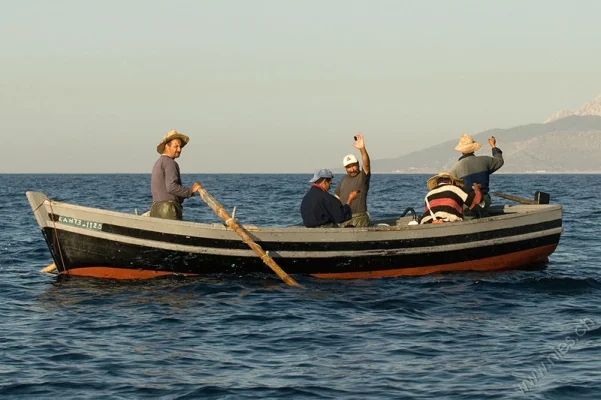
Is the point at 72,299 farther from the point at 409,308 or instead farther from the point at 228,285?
the point at 409,308

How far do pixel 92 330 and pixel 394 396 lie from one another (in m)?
4.43

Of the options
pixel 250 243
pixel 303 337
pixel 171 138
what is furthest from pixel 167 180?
pixel 303 337

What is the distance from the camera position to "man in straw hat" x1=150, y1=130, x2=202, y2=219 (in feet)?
45.2

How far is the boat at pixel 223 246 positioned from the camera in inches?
547

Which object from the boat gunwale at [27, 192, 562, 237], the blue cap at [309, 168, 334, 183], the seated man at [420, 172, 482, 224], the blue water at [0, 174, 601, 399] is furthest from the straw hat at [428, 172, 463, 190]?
the blue cap at [309, 168, 334, 183]

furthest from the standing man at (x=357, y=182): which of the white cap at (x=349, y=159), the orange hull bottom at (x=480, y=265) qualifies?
the orange hull bottom at (x=480, y=265)

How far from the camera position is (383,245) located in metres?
14.9

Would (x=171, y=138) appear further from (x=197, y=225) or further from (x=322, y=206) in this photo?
(x=322, y=206)

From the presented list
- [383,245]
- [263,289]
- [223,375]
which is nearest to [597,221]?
[383,245]

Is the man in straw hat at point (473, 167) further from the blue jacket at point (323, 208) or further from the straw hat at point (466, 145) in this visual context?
the blue jacket at point (323, 208)

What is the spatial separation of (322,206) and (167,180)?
2639 mm

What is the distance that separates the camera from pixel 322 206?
1445cm

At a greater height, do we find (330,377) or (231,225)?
(231,225)

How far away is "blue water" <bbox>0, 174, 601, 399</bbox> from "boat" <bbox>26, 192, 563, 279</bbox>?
0.29 m
